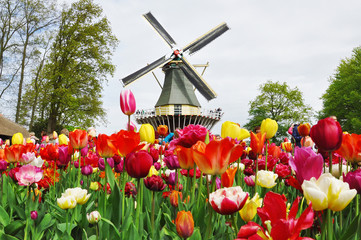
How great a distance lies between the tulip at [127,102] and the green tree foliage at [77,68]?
2356cm

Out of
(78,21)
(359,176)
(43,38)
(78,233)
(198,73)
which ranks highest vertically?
(78,21)

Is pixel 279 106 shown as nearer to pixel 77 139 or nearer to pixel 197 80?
pixel 197 80

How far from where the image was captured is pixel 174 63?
29500 mm

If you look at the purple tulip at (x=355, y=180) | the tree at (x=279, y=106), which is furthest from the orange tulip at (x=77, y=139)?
the tree at (x=279, y=106)

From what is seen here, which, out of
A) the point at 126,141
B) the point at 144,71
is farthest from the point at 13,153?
the point at 144,71

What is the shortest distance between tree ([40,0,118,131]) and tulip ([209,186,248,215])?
2488cm

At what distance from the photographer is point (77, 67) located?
86.0ft

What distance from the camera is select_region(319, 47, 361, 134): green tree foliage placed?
2754 cm

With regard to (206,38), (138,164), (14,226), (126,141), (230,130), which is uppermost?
(206,38)

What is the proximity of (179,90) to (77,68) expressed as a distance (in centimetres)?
946

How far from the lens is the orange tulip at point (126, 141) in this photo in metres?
1.68

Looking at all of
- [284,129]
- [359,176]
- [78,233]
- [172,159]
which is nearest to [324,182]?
[359,176]

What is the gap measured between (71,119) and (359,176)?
27133 millimetres

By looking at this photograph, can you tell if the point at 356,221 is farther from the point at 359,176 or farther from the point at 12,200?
the point at 12,200
